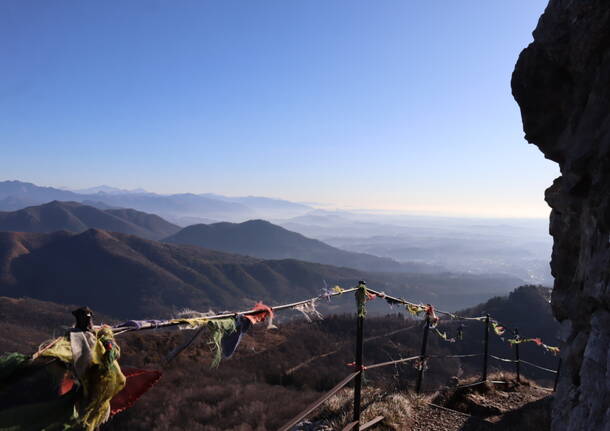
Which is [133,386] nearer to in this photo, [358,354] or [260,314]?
[260,314]

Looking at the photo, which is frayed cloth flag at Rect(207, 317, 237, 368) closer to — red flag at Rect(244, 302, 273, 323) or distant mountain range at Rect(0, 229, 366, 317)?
red flag at Rect(244, 302, 273, 323)

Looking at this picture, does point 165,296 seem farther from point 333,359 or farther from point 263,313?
point 263,313

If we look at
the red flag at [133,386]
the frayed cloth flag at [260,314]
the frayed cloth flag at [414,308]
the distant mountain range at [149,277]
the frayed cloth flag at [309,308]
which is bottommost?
the distant mountain range at [149,277]

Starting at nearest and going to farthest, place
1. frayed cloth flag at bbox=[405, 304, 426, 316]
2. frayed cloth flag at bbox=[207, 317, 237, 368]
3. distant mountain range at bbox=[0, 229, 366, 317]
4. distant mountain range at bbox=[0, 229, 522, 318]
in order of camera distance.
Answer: frayed cloth flag at bbox=[207, 317, 237, 368] → frayed cloth flag at bbox=[405, 304, 426, 316] → distant mountain range at bbox=[0, 229, 366, 317] → distant mountain range at bbox=[0, 229, 522, 318]

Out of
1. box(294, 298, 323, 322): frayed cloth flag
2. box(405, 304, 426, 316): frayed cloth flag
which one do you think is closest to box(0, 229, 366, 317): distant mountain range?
box(405, 304, 426, 316): frayed cloth flag

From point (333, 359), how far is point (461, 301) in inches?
6371

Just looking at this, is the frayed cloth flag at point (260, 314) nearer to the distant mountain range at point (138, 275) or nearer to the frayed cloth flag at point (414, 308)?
the frayed cloth flag at point (414, 308)

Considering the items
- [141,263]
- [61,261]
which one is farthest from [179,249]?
[61,261]

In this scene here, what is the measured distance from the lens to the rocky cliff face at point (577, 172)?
199 inches

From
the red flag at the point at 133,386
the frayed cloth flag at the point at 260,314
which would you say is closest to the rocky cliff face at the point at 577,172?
the frayed cloth flag at the point at 260,314

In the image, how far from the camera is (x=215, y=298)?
141125mm

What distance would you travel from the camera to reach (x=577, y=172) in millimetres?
6875

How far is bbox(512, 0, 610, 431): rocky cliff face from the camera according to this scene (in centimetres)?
504

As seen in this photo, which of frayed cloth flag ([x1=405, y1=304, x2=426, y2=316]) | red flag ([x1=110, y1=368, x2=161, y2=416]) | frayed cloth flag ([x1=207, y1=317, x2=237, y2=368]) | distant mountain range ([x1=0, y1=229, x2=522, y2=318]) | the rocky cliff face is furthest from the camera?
distant mountain range ([x1=0, y1=229, x2=522, y2=318])
